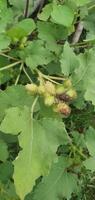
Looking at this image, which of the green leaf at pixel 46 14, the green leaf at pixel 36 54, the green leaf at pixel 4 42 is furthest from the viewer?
the green leaf at pixel 46 14

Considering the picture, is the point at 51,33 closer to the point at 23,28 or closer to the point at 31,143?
the point at 23,28

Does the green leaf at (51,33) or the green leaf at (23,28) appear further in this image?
the green leaf at (51,33)

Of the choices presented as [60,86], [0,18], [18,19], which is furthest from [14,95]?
[18,19]

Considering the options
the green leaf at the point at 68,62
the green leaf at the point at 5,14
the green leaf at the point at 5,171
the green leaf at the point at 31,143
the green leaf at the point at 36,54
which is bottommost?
the green leaf at the point at 5,171

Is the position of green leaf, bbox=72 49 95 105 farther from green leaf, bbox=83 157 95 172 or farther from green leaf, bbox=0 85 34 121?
green leaf, bbox=83 157 95 172

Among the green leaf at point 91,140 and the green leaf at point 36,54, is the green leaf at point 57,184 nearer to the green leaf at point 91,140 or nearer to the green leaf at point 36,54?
the green leaf at point 91,140

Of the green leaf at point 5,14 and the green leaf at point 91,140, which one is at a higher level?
the green leaf at point 5,14

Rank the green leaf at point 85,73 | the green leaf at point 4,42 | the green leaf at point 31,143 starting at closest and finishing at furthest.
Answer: the green leaf at point 31,143 → the green leaf at point 85,73 → the green leaf at point 4,42

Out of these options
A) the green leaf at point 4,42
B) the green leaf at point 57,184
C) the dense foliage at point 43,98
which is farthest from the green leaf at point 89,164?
the green leaf at point 4,42
